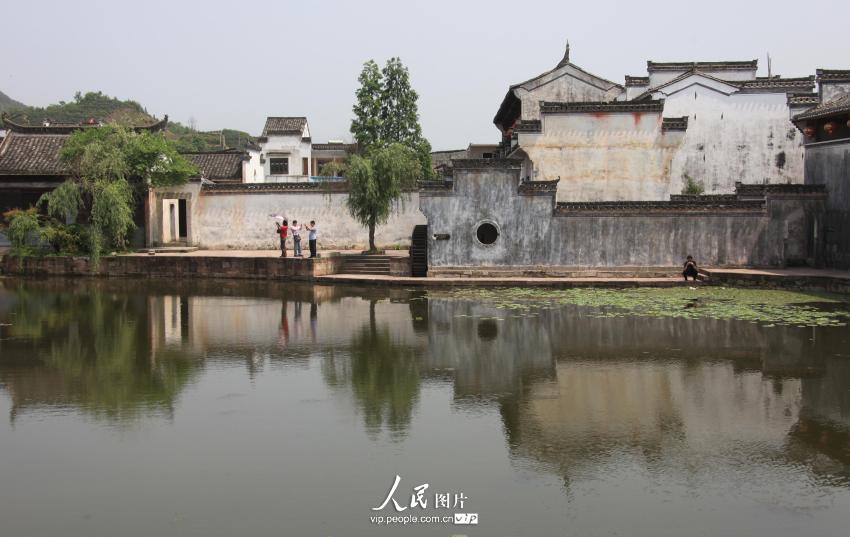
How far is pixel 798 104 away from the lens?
86.1ft

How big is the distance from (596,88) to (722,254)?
1003 cm

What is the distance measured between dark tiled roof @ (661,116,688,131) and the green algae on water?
6076 mm

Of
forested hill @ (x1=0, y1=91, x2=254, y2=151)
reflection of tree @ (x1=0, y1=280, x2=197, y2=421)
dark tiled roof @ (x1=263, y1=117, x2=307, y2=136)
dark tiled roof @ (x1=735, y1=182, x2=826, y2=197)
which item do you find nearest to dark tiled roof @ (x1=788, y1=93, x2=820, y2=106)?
dark tiled roof @ (x1=735, y1=182, x2=826, y2=197)

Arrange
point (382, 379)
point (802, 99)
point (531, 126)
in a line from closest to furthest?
1. point (382, 379)
2. point (531, 126)
3. point (802, 99)

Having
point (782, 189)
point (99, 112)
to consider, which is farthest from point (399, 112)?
point (99, 112)

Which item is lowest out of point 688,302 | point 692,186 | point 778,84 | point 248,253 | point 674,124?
point 688,302

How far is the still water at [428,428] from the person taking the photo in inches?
249

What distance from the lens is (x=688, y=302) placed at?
55.6 feet

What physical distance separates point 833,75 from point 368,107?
2019cm

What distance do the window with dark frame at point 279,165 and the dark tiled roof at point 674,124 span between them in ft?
76.0

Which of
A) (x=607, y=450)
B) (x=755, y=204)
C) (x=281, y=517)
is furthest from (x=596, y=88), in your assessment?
(x=281, y=517)

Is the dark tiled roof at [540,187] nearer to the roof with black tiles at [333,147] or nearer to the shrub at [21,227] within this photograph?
the shrub at [21,227]

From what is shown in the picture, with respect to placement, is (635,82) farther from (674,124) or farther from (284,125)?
(284,125)

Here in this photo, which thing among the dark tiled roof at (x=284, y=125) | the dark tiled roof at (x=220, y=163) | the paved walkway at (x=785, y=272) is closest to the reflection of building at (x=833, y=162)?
the paved walkway at (x=785, y=272)
